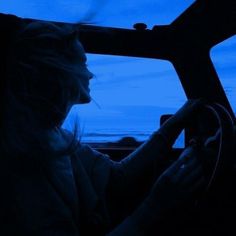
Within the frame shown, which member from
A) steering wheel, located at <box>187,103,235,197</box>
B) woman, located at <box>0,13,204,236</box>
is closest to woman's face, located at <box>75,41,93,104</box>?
woman, located at <box>0,13,204,236</box>

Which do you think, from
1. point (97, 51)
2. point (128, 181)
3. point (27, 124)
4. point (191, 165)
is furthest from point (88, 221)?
point (97, 51)

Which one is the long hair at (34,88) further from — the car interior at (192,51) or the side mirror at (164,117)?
the side mirror at (164,117)

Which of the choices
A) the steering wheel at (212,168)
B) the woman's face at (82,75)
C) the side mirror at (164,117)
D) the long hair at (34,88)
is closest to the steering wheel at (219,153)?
the steering wheel at (212,168)

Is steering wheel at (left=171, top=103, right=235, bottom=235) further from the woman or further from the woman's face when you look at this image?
the woman's face

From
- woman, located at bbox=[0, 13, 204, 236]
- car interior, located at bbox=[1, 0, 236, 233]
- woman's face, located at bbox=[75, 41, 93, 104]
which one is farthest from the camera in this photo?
car interior, located at bbox=[1, 0, 236, 233]

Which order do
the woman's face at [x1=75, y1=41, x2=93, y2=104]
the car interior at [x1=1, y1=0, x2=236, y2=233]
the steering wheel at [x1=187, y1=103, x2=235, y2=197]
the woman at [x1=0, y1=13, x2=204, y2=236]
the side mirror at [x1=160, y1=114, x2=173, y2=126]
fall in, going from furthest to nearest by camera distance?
the side mirror at [x1=160, y1=114, x2=173, y2=126], the car interior at [x1=1, y1=0, x2=236, y2=233], the steering wheel at [x1=187, y1=103, x2=235, y2=197], the woman's face at [x1=75, y1=41, x2=93, y2=104], the woman at [x1=0, y1=13, x2=204, y2=236]

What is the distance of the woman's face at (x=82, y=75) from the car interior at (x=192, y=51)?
70 centimetres

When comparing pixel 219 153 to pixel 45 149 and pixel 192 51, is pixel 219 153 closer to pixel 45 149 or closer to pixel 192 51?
pixel 45 149

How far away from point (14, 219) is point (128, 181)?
1.08 meters

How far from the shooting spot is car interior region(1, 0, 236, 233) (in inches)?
85.3

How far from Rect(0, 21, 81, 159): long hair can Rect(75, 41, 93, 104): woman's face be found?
0.10 ft

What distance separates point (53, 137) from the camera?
1.62 meters

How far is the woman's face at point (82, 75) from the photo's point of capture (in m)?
1.54

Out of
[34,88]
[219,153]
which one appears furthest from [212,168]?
[34,88]
